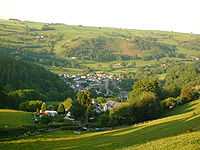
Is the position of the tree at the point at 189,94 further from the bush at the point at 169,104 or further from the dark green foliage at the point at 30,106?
the dark green foliage at the point at 30,106

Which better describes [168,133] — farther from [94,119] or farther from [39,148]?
[94,119]

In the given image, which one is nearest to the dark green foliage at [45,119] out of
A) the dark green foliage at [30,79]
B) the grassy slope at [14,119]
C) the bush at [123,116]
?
the grassy slope at [14,119]

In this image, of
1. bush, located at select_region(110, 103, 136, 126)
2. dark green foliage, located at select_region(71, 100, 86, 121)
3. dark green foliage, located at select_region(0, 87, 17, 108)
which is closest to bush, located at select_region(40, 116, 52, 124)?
bush, located at select_region(110, 103, 136, 126)

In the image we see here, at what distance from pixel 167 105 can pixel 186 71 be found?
87.5 metres

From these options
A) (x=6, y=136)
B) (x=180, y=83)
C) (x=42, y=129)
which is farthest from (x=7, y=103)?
(x=180, y=83)

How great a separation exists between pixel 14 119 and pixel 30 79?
9657 centimetres

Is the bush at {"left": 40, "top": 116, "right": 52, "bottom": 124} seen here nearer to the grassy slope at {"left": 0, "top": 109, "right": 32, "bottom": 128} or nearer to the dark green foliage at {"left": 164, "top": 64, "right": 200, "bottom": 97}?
the grassy slope at {"left": 0, "top": 109, "right": 32, "bottom": 128}

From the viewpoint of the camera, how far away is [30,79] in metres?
183

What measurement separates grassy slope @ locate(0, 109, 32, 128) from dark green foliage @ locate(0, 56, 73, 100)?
208 ft

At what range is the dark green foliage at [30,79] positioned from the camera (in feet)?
548

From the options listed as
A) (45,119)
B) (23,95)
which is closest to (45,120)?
(45,119)

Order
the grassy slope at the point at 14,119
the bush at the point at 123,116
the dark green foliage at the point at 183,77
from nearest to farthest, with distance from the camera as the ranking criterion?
the grassy slope at the point at 14,119, the bush at the point at 123,116, the dark green foliage at the point at 183,77

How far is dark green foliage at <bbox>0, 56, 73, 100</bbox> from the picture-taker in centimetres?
16716

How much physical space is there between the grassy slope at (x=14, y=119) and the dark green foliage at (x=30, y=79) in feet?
208
